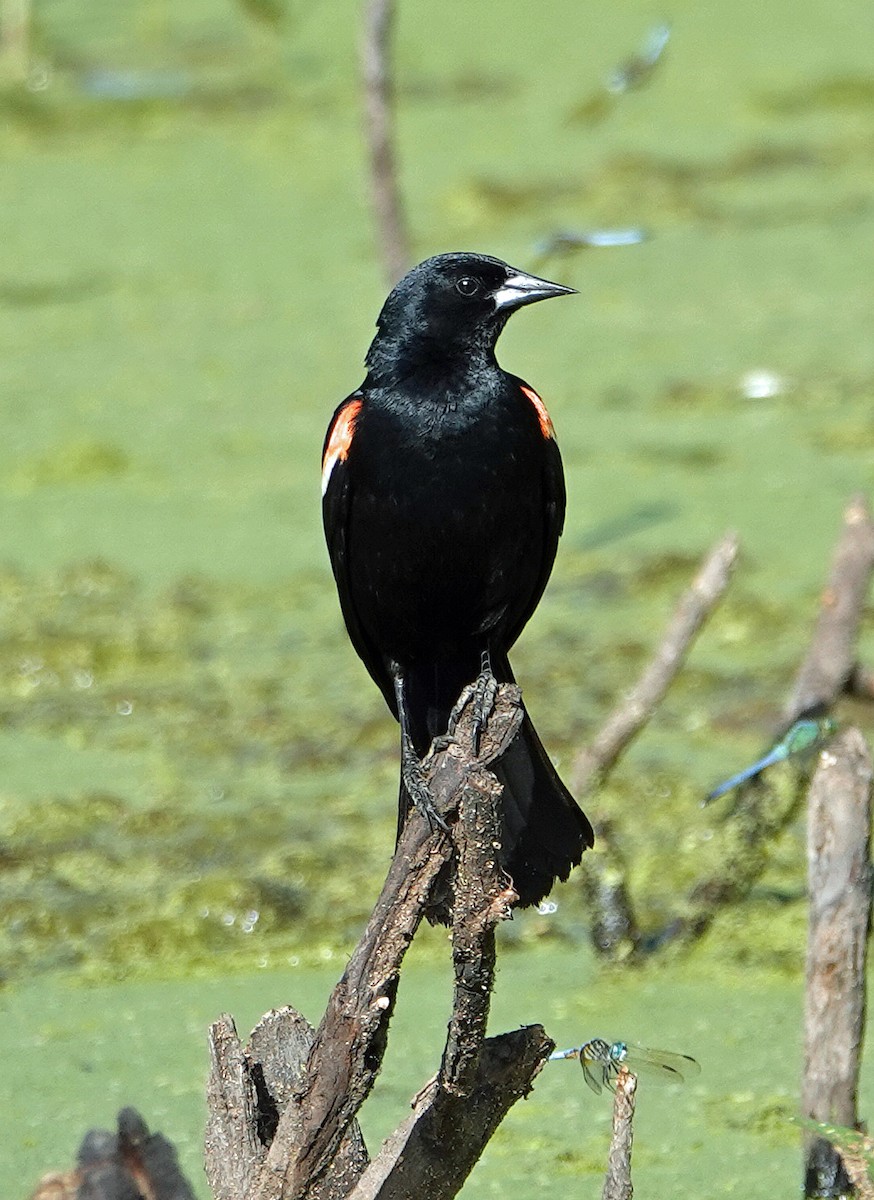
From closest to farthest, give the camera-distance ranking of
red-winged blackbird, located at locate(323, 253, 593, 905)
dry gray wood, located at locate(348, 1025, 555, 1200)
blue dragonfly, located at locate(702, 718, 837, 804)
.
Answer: dry gray wood, located at locate(348, 1025, 555, 1200)
red-winged blackbird, located at locate(323, 253, 593, 905)
blue dragonfly, located at locate(702, 718, 837, 804)

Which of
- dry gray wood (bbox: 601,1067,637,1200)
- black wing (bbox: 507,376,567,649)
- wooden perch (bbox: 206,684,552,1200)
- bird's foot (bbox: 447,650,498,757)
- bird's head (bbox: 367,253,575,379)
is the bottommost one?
dry gray wood (bbox: 601,1067,637,1200)

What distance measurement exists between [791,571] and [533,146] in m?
3.23

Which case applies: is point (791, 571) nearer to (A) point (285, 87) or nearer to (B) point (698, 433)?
(B) point (698, 433)

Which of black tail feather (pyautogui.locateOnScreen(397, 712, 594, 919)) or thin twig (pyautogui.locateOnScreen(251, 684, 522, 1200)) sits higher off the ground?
black tail feather (pyautogui.locateOnScreen(397, 712, 594, 919))

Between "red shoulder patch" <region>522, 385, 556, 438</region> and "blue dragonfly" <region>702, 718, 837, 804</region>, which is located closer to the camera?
"red shoulder patch" <region>522, 385, 556, 438</region>

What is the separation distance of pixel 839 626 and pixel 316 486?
256cm

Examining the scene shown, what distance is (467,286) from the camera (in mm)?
2906

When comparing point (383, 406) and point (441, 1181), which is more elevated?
point (383, 406)

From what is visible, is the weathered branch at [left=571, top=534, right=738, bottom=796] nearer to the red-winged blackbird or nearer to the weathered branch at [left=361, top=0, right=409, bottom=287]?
the red-winged blackbird

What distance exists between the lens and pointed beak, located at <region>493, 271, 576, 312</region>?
114 inches

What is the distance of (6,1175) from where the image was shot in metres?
3.10

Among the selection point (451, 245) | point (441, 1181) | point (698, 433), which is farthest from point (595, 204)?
point (441, 1181)

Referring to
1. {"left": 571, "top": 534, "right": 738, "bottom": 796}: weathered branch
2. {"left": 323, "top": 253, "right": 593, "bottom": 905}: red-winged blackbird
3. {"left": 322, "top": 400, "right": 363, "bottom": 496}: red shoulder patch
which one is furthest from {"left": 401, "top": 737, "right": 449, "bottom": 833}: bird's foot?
{"left": 571, "top": 534, "right": 738, "bottom": 796}: weathered branch

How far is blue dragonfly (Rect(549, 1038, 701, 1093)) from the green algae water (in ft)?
1.90
